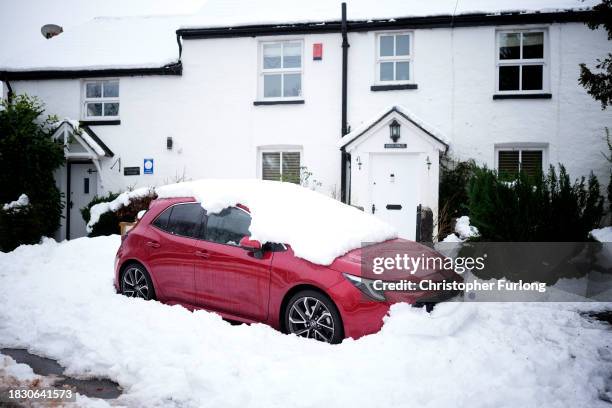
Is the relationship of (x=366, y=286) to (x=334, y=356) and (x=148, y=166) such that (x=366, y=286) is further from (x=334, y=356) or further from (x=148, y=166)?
(x=148, y=166)

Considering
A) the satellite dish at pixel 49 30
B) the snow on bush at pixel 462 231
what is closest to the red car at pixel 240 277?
the snow on bush at pixel 462 231

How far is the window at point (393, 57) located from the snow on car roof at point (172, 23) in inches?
23.2

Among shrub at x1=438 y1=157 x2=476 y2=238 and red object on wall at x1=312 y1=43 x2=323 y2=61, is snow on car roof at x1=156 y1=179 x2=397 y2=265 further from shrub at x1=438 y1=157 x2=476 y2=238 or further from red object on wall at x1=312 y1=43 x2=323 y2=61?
red object on wall at x1=312 y1=43 x2=323 y2=61

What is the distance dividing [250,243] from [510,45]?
10.2m

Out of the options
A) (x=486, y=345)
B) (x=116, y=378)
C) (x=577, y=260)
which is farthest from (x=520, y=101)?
(x=116, y=378)

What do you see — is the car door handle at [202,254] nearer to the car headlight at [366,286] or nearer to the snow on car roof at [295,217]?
the snow on car roof at [295,217]

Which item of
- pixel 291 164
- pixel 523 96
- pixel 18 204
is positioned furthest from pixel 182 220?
pixel 523 96

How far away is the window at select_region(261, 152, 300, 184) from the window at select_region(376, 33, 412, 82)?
10.7 feet

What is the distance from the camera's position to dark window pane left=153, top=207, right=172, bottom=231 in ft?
18.9

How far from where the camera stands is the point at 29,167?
39.6 feet

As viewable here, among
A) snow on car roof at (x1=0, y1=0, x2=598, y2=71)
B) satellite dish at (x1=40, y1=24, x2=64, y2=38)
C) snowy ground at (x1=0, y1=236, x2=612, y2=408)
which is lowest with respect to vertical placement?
snowy ground at (x1=0, y1=236, x2=612, y2=408)

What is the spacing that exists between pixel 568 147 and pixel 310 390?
10.6 metres

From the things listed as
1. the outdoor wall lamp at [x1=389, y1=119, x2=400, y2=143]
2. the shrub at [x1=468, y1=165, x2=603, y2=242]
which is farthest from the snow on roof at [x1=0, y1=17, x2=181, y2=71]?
the shrub at [x1=468, y1=165, x2=603, y2=242]

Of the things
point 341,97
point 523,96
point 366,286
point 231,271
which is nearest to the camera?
point 366,286
